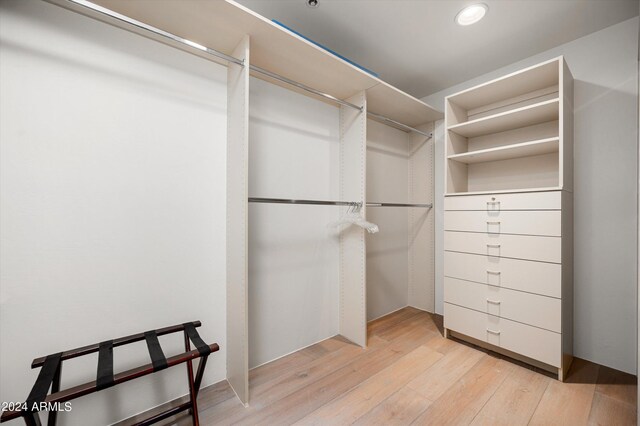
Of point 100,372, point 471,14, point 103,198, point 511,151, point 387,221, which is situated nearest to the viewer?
point 100,372

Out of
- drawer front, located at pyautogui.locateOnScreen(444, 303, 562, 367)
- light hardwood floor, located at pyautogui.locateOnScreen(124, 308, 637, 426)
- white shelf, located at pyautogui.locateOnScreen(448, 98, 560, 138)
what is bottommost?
light hardwood floor, located at pyautogui.locateOnScreen(124, 308, 637, 426)

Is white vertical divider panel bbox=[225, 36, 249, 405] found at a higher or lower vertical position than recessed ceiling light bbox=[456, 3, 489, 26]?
lower

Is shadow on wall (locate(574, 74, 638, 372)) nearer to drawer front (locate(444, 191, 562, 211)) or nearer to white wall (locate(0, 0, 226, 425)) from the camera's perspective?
drawer front (locate(444, 191, 562, 211))

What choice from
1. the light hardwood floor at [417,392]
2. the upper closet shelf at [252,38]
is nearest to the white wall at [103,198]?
the upper closet shelf at [252,38]

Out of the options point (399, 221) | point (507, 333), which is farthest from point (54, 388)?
point (399, 221)

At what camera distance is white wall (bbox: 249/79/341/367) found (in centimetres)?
184

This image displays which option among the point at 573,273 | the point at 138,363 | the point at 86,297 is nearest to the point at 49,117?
the point at 86,297

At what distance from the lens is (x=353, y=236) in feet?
7.10

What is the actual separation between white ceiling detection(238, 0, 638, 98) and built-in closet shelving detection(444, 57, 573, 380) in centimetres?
32

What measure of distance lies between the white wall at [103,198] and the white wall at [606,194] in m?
2.50

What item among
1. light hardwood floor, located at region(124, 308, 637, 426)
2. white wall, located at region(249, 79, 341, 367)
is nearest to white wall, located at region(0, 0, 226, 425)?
white wall, located at region(249, 79, 341, 367)

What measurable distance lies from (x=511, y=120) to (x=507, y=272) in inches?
45.0

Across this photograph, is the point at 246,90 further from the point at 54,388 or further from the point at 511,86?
the point at 511,86

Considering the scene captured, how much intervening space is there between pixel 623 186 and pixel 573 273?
0.66 m
